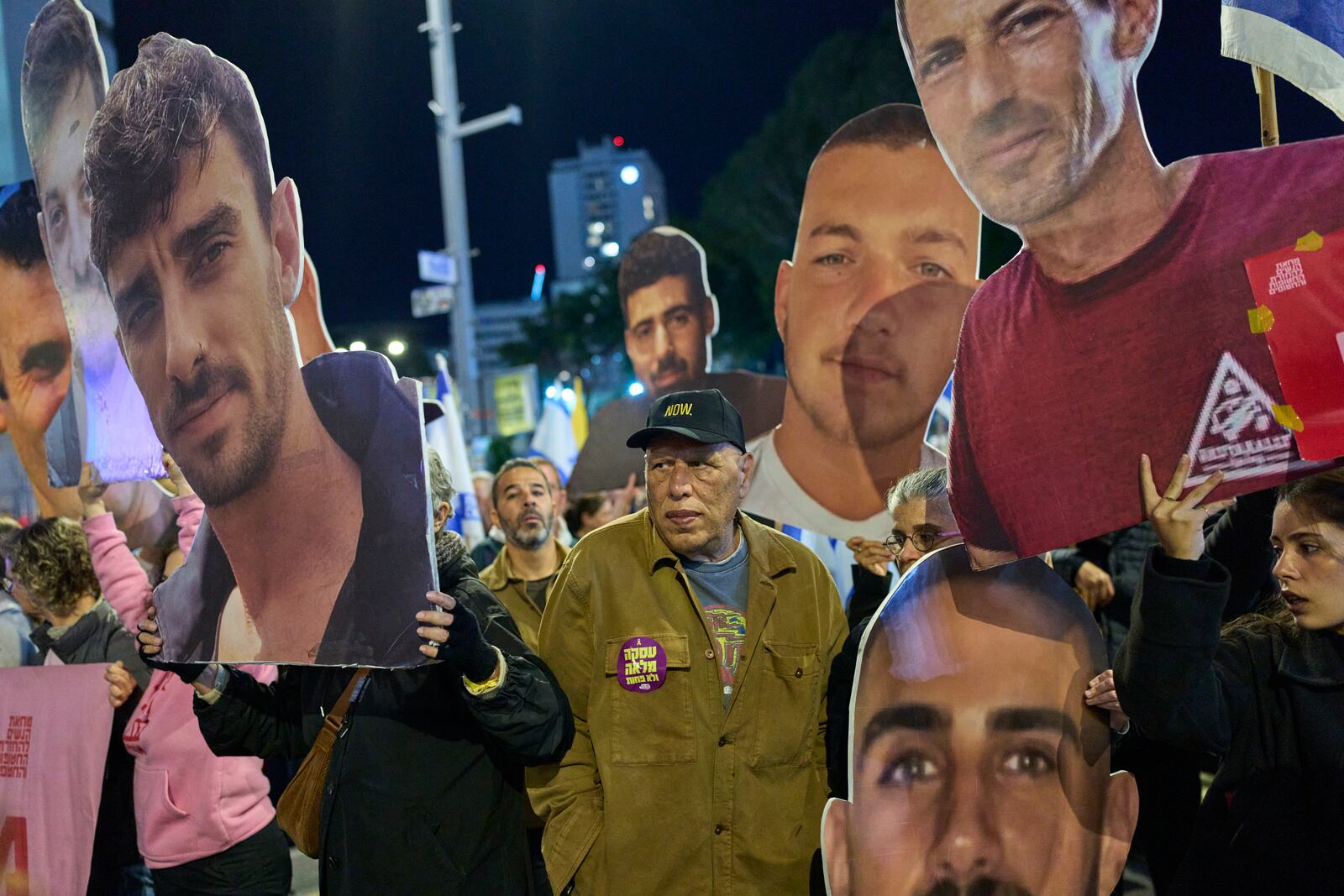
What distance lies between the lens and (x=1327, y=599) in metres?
2.29

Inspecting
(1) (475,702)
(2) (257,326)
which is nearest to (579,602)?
(1) (475,702)

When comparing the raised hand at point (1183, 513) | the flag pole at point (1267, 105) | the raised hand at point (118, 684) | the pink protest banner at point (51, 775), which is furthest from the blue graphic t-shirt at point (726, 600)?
the pink protest banner at point (51, 775)

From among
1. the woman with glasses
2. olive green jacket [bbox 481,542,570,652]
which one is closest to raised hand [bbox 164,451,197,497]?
olive green jacket [bbox 481,542,570,652]

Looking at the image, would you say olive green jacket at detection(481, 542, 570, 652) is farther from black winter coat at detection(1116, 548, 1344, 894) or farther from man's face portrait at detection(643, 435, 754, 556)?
black winter coat at detection(1116, 548, 1344, 894)

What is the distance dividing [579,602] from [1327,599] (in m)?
1.79

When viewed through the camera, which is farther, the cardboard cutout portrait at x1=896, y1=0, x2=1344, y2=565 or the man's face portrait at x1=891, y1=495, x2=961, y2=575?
the man's face portrait at x1=891, y1=495, x2=961, y2=575

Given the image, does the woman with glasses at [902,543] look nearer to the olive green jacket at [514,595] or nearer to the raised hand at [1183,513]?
the raised hand at [1183,513]

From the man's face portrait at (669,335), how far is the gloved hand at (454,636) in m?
2.21

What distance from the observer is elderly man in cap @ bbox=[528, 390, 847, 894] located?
9.38 ft

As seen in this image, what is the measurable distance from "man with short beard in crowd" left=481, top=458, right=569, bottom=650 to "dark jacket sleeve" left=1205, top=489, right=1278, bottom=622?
2710 millimetres

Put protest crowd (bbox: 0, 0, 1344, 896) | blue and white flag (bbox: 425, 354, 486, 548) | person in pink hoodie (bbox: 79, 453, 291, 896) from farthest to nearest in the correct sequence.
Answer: blue and white flag (bbox: 425, 354, 486, 548) < person in pink hoodie (bbox: 79, 453, 291, 896) < protest crowd (bbox: 0, 0, 1344, 896)

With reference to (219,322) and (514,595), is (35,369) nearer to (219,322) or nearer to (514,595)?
(219,322)

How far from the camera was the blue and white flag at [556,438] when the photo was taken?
8773 mm

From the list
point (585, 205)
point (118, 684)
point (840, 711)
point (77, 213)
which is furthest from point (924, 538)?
point (585, 205)
